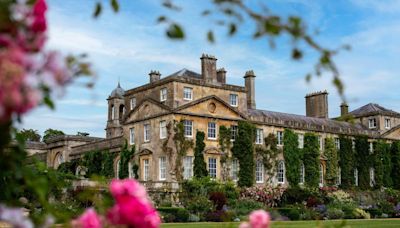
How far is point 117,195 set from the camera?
6.33ft

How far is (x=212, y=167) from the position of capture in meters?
37.0

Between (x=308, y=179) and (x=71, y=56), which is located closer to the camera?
(x=71, y=56)

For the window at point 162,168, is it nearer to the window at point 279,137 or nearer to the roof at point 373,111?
the window at point 279,137

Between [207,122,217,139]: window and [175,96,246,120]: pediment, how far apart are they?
1.81 ft

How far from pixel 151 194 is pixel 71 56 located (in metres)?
31.4

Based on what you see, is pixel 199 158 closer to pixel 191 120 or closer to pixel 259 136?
pixel 191 120

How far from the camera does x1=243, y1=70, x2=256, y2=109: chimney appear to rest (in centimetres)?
4447

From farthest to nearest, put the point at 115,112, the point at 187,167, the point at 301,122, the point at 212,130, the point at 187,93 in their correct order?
1. the point at 115,112
2. the point at 301,122
3. the point at 212,130
4. the point at 187,93
5. the point at 187,167

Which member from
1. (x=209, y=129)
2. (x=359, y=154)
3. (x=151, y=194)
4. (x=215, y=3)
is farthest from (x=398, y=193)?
(x=215, y=3)

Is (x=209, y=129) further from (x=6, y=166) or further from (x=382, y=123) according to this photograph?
(x=6, y=166)

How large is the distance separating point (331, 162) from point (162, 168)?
44.8 ft

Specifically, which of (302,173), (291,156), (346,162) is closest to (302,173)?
(302,173)


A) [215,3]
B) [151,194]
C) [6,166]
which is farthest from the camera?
[151,194]

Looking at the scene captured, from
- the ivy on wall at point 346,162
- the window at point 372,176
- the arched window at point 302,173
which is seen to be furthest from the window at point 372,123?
the arched window at point 302,173
